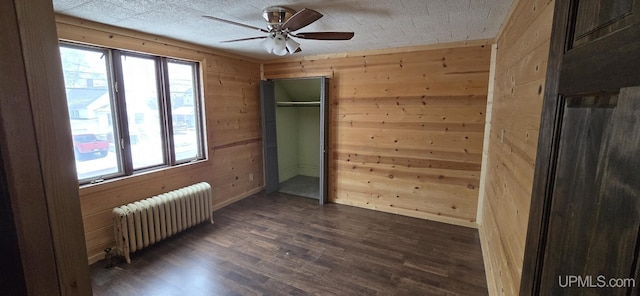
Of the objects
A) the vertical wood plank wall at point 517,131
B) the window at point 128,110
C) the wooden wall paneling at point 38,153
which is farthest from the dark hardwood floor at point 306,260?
the wooden wall paneling at point 38,153

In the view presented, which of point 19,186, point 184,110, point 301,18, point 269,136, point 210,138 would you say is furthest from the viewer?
point 269,136

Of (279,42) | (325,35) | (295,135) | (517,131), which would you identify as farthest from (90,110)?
(295,135)

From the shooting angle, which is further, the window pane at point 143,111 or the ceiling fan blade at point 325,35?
the window pane at point 143,111

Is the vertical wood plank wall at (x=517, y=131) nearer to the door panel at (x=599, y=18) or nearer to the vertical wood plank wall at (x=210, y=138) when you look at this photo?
the door panel at (x=599, y=18)

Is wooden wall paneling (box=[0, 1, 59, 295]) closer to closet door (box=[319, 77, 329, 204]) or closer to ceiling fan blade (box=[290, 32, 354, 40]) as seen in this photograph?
ceiling fan blade (box=[290, 32, 354, 40])

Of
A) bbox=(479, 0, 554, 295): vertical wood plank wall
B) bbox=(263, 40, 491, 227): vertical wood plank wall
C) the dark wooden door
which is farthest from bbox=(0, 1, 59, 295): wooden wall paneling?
bbox=(263, 40, 491, 227): vertical wood plank wall

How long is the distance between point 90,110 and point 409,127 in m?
3.59

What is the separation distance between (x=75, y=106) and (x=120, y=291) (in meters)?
1.70

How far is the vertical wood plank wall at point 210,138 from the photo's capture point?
8.24ft

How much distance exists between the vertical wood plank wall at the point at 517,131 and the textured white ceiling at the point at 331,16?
356 millimetres

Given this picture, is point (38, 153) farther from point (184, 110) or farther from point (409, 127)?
point (409, 127)

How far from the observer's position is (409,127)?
3.55m

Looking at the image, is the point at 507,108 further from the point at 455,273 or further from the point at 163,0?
the point at 163,0

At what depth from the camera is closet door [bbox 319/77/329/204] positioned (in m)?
3.91
